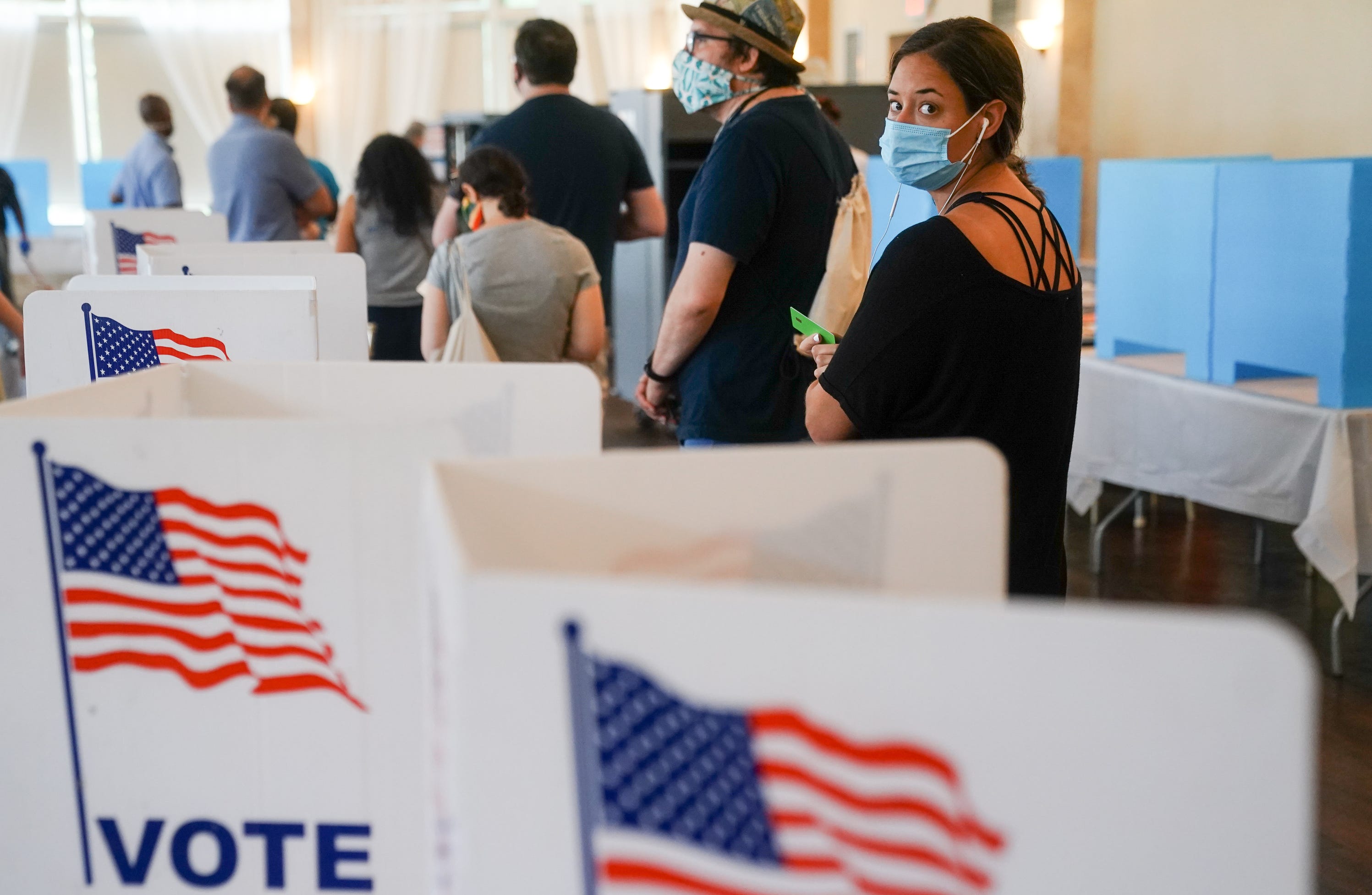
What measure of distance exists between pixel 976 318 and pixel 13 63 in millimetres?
11648

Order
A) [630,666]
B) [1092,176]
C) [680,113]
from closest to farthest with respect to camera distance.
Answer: [630,666] < [680,113] < [1092,176]

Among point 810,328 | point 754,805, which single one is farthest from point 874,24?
point 754,805

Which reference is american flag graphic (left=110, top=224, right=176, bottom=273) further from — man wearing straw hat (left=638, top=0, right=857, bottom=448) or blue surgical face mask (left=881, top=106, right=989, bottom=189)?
blue surgical face mask (left=881, top=106, right=989, bottom=189)

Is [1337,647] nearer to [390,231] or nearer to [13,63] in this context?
[390,231]

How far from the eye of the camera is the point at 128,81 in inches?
454

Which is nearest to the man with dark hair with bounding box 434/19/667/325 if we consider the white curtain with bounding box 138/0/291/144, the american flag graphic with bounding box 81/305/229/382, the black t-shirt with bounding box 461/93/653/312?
the black t-shirt with bounding box 461/93/653/312

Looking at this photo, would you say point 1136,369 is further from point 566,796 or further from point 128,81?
point 128,81

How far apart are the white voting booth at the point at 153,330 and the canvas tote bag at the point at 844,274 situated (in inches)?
31.6

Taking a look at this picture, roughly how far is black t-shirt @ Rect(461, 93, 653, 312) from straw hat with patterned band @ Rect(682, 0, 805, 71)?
919mm

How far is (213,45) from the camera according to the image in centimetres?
1155

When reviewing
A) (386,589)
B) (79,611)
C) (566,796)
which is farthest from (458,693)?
(79,611)

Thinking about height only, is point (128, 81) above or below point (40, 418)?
above

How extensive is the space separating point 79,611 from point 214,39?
11.8 metres

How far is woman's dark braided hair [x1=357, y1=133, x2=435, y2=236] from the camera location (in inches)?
142
